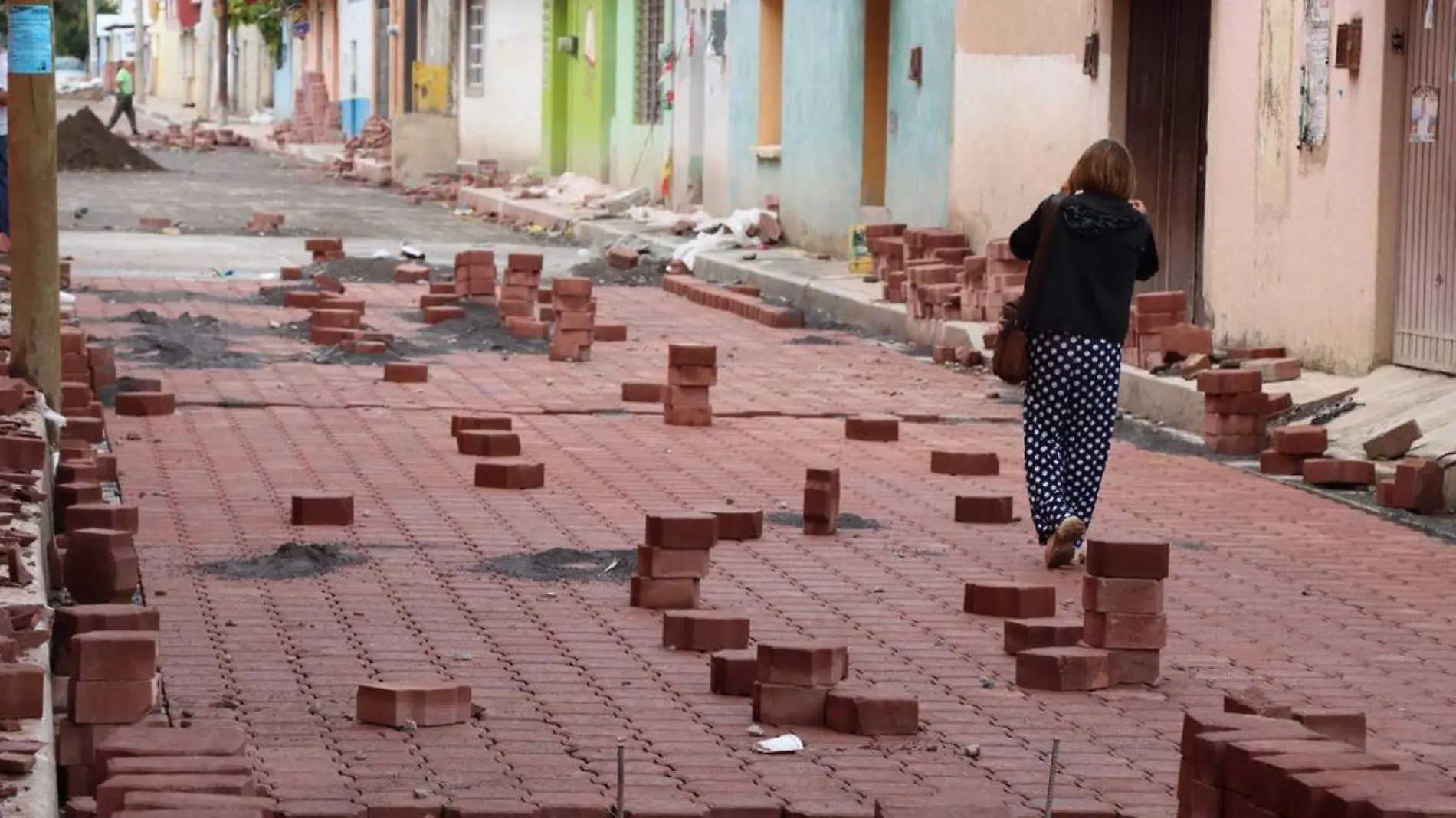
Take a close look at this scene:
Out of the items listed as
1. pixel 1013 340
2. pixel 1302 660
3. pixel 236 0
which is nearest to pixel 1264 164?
pixel 1013 340

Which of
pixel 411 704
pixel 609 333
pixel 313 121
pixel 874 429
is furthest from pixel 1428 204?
pixel 313 121

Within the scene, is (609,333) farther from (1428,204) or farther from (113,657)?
(113,657)

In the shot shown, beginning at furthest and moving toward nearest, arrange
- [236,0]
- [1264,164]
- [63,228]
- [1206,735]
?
1. [236,0]
2. [63,228]
3. [1264,164]
4. [1206,735]

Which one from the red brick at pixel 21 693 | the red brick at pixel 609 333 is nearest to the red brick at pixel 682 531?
the red brick at pixel 21 693

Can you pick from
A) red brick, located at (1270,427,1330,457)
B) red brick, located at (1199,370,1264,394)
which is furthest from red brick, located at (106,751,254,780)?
red brick, located at (1199,370,1264,394)

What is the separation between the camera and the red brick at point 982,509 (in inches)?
408

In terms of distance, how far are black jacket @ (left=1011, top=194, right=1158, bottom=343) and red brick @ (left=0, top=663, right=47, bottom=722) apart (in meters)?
5.05

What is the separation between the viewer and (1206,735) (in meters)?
5.24

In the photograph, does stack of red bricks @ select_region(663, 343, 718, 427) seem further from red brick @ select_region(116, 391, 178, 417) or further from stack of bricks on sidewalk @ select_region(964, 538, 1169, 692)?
stack of bricks on sidewalk @ select_region(964, 538, 1169, 692)

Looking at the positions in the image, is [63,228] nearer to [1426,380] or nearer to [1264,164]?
[1264,164]

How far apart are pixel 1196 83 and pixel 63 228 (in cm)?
1439

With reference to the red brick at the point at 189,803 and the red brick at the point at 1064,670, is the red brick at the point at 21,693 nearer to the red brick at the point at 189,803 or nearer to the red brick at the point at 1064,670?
the red brick at the point at 189,803

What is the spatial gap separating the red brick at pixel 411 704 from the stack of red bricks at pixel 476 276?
12.7 metres

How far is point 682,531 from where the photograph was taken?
8.16 metres
